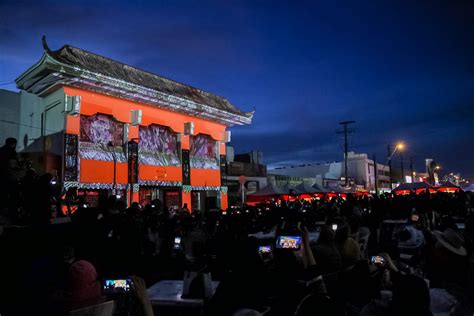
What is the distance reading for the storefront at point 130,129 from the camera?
19.8 meters

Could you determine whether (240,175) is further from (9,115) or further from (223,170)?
(9,115)

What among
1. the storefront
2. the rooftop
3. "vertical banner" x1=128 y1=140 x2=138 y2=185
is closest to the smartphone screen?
the storefront

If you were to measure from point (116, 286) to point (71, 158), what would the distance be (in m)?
17.4

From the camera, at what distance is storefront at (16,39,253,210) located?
19844mm

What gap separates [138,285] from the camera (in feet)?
9.23

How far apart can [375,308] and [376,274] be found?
69.1 inches

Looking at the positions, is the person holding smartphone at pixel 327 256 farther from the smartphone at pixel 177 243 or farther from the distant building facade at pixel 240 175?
the distant building facade at pixel 240 175

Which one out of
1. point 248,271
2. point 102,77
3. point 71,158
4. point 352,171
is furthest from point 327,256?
point 352,171

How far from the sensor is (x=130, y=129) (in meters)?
23.7

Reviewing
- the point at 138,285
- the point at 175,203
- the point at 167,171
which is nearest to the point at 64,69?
the point at 167,171

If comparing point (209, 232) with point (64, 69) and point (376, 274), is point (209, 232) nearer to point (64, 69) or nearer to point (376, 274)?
point (376, 274)

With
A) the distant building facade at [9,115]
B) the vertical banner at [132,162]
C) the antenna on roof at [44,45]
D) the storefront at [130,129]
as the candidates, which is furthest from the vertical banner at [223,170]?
the antenna on roof at [44,45]

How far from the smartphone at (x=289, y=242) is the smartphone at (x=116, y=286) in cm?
310

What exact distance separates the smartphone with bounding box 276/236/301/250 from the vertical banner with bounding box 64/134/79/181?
15827 millimetres
